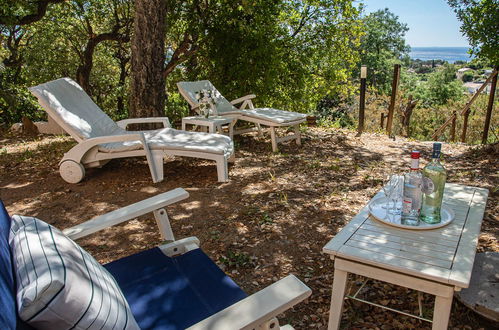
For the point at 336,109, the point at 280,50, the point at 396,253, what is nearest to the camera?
the point at 396,253

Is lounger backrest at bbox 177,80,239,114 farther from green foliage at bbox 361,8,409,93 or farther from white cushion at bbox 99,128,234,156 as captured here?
green foliage at bbox 361,8,409,93

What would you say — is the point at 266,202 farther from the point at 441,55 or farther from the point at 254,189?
the point at 441,55

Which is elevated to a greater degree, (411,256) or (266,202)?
(411,256)

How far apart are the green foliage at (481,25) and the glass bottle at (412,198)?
373 centimetres

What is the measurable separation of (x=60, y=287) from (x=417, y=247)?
4.70 feet

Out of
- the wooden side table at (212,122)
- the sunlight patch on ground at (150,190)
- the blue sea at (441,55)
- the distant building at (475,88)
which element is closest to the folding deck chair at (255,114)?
the wooden side table at (212,122)

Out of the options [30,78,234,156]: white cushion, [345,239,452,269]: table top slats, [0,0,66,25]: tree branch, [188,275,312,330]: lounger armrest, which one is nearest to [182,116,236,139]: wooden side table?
[30,78,234,156]: white cushion

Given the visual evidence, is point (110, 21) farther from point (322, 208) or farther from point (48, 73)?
point (322, 208)

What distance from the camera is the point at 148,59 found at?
15.5ft

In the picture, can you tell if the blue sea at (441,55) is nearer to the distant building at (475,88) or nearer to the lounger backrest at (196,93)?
the distant building at (475,88)

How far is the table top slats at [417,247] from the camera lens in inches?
59.0

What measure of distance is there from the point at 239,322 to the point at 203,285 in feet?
1.84

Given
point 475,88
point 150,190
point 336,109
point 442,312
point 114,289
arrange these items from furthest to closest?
1. point 475,88
2. point 336,109
3. point 150,190
4. point 442,312
5. point 114,289

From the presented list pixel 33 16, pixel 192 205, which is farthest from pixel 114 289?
pixel 33 16
